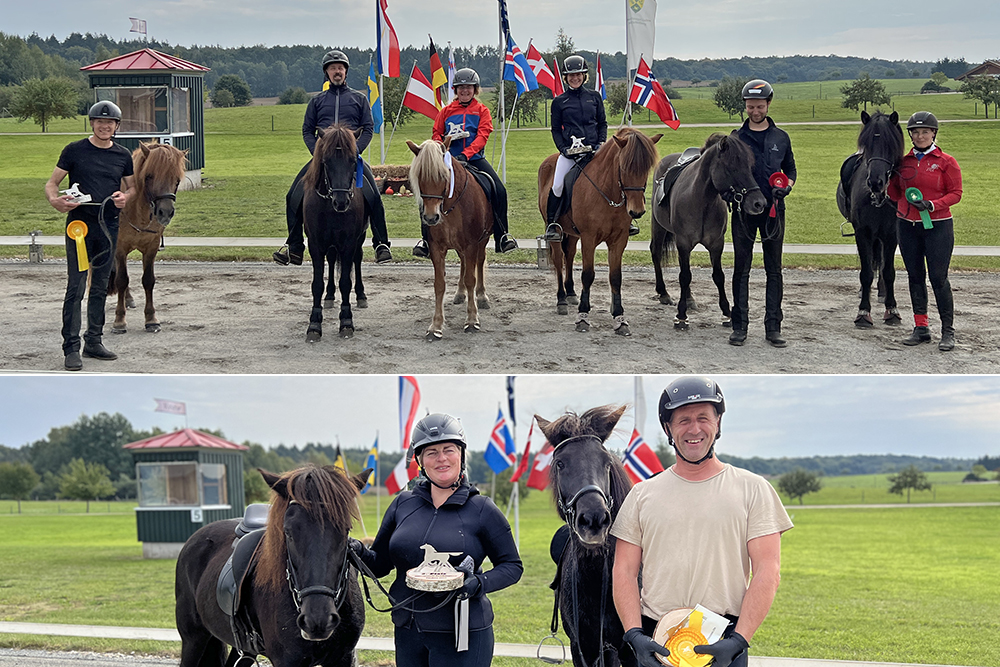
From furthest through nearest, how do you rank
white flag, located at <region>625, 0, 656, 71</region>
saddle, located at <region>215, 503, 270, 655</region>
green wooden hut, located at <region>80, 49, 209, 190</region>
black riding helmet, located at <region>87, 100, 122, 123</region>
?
1. green wooden hut, located at <region>80, 49, 209, 190</region>
2. white flag, located at <region>625, 0, 656, 71</region>
3. black riding helmet, located at <region>87, 100, 122, 123</region>
4. saddle, located at <region>215, 503, 270, 655</region>

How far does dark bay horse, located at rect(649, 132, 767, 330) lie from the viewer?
936 cm

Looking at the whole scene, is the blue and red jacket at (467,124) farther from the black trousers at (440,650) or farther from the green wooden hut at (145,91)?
the green wooden hut at (145,91)

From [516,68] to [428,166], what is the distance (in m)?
10.6

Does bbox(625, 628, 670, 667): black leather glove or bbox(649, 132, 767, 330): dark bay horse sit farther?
bbox(649, 132, 767, 330): dark bay horse

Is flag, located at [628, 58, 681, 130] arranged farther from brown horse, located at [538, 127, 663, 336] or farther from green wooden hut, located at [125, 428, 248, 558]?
green wooden hut, located at [125, 428, 248, 558]

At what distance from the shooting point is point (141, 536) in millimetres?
17984

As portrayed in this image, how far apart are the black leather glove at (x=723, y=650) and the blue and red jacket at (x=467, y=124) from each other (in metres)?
8.38

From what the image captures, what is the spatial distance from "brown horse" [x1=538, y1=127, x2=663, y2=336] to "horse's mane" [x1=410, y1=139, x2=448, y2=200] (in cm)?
188

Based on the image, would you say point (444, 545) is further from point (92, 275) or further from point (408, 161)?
point (408, 161)

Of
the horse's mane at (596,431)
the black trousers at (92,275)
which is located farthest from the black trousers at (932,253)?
the black trousers at (92,275)

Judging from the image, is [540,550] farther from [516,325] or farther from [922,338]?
[922,338]

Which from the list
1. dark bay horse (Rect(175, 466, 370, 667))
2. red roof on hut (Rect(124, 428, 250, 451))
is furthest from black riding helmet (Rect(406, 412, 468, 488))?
red roof on hut (Rect(124, 428, 250, 451))

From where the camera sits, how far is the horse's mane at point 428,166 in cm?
962

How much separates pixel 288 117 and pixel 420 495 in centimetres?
7335
